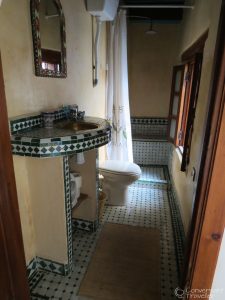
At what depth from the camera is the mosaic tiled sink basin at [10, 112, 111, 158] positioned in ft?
3.69

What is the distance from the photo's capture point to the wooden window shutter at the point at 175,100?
2.81 meters

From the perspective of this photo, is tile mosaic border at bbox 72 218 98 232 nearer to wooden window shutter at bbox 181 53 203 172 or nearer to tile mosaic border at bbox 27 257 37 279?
tile mosaic border at bbox 27 257 37 279

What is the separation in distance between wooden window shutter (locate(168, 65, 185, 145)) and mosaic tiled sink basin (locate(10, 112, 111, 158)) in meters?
1.74

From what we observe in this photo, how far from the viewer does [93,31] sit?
87.6 inches

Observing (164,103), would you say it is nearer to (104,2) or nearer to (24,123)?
(104,2)

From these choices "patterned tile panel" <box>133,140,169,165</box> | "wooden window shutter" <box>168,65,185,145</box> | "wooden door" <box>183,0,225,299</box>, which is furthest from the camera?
"patterned tile panel" <box>133,140,169,165</box>

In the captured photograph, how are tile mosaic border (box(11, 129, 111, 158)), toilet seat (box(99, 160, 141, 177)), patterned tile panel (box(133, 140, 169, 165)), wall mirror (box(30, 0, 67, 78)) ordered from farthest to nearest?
patterned tile panel (box(133, 140, 169, 165)) → toilet seat (box(99, 160, 141, 177)) → wall mirror (box(30, 0, 67, 78)) → tile mosaic border (box(11, 129, 111, 158))

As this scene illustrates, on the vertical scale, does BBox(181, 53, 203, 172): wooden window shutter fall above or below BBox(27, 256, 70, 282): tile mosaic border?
above

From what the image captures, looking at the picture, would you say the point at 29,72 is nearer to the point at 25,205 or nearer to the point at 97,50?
the point at 25,205

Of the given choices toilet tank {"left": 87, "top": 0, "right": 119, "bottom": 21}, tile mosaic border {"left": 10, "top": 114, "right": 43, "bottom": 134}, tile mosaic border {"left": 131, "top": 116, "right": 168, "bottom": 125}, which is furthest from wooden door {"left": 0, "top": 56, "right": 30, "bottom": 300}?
tile mosaic border {"left": 131, "top": 116, "right": 168, "bottom": 125}

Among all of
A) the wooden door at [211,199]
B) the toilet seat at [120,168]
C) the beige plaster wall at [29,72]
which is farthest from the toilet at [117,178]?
the wooden door at [211,199]

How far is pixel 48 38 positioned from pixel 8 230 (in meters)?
1.25

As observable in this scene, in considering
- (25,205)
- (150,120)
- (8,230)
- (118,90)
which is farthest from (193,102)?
(150,120)

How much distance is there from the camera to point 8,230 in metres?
0.77
